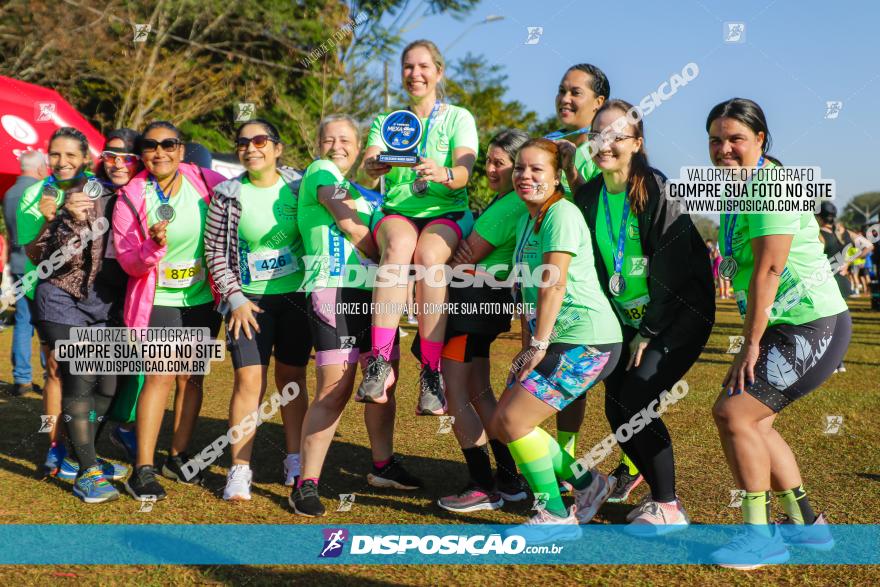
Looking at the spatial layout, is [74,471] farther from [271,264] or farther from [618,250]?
[618,250]

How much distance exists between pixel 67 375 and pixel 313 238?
6.02ft

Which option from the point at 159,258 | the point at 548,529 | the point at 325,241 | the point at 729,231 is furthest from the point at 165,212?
the point at 729,231

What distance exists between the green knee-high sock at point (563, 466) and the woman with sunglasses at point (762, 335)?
0.83 meters

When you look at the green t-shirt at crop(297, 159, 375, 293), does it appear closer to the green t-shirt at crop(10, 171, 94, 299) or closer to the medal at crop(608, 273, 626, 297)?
the medal at crop(608, 273, 626, 297)

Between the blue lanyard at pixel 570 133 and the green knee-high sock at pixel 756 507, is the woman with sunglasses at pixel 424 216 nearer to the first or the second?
the blue lanyard at pixel 570 133

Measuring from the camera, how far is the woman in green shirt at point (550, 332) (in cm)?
372

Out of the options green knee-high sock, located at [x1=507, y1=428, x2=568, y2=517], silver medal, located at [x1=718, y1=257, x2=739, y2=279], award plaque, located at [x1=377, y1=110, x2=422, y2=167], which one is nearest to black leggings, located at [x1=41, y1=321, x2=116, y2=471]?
award plaque, located at [x1=377, y1=110, x2=422, y2=167]

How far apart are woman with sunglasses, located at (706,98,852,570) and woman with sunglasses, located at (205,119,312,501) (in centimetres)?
256

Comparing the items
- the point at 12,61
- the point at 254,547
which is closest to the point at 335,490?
the point at 254,547

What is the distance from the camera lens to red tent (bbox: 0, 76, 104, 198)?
1191cm

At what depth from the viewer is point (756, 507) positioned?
3.54 m

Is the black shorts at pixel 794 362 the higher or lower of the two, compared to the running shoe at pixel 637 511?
higher

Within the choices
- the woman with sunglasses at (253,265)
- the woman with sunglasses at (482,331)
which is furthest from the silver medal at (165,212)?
the woman with sunglasses at (482,331)

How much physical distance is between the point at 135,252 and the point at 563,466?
9.51ft
